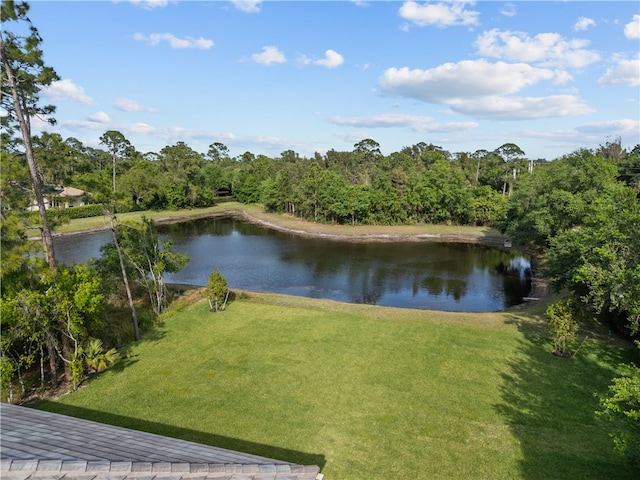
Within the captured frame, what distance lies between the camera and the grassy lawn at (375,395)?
1027 centimetres

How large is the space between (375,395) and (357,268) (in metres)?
22.5

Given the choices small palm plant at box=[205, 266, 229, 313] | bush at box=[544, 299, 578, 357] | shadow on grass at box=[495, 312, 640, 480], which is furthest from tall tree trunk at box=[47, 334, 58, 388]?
bush at box=[544, 299, 578, 357]

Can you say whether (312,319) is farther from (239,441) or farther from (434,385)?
(239,441)

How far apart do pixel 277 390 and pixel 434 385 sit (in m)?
5.61

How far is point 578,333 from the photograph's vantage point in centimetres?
1833

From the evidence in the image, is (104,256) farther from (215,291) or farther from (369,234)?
(369,234)

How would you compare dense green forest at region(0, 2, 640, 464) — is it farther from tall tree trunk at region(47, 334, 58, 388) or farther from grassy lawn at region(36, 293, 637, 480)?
grassy lawn at region(36, 293, 637, 480)

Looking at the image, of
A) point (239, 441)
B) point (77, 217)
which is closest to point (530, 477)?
point (239, 441)

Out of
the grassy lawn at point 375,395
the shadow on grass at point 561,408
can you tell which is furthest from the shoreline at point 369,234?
the grassy lawn at point 375,395

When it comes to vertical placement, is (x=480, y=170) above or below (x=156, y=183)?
above

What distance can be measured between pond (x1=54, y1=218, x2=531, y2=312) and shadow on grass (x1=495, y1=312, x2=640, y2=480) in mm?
9774

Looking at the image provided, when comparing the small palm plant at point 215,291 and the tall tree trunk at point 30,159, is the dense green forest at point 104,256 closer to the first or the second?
the tall tree trunk at point 30,159

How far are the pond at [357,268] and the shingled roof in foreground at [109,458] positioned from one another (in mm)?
20979

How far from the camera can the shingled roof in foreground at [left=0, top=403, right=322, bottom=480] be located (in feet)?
17.5
